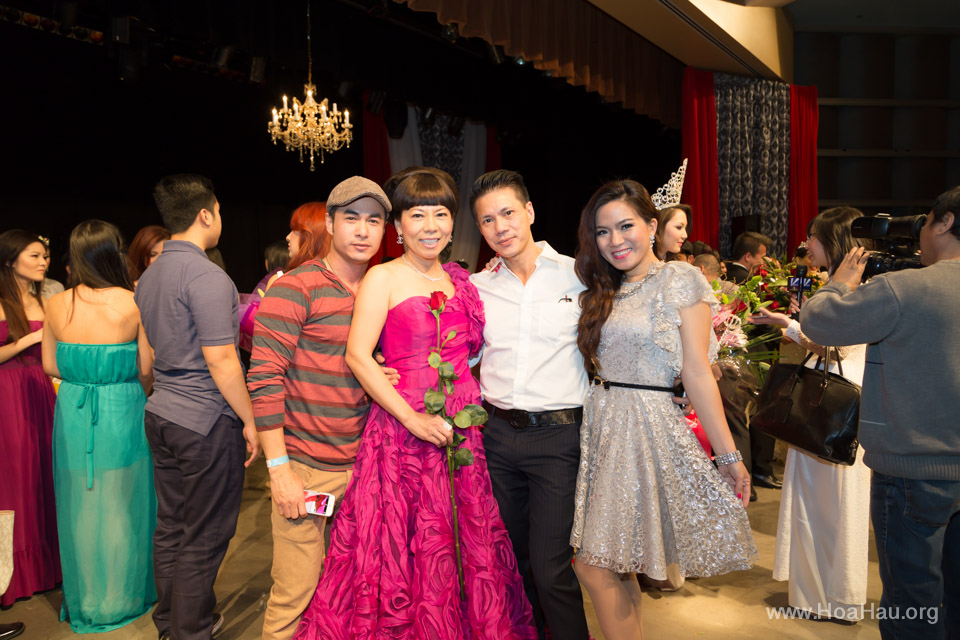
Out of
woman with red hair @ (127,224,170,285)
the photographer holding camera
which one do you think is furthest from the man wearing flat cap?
woman with red hair @ (127,224,170,285)

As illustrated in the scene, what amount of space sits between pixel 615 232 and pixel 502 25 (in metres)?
2.94

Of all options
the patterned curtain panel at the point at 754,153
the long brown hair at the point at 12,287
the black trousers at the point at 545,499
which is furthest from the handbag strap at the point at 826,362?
the patterned curtain panel at the point at 754,153

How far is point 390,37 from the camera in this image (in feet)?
20.4

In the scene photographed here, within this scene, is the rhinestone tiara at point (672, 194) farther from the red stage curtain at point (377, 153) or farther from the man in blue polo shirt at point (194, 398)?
the red stage curtain at point (377, 153)

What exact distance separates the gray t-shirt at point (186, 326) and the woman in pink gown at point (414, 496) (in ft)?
2.08

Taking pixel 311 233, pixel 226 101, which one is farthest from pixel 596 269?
pixel 226 101

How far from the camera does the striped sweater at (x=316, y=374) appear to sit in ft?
6.52

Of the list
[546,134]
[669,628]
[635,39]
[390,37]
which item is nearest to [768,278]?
[669,628]

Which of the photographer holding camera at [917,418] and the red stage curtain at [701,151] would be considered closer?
the photographer holding camera at [917,418]

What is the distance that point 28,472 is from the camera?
9.95 feet

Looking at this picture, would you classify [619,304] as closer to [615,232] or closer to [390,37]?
[615,232]

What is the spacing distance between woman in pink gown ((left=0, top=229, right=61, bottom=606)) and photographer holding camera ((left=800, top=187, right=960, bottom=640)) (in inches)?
136

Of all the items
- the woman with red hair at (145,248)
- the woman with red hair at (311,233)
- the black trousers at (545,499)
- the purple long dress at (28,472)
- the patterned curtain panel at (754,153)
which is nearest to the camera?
the black trousers at (545,499)

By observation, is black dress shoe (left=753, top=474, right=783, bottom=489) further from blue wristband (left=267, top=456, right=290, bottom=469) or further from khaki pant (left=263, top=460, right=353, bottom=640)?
blue wristband (left=267, top=456, right=290, bottom=469)
